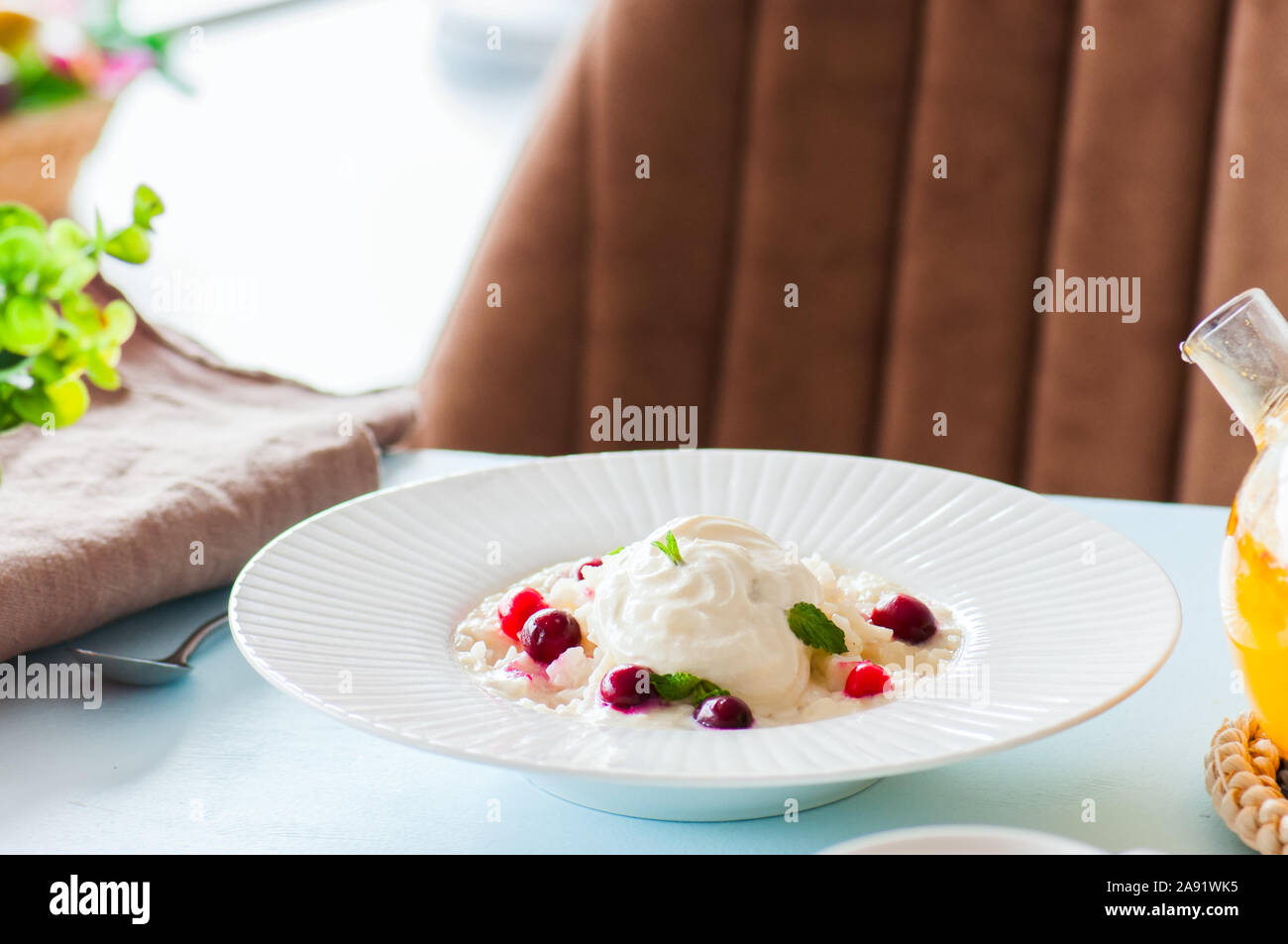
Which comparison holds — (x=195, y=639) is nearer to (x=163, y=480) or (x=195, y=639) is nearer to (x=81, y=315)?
(x=163, y=480)

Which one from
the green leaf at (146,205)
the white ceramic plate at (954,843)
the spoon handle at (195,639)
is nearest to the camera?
the white ceramic plate at (954,843)

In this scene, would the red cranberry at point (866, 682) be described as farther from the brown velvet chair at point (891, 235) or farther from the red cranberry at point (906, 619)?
the brown velvet chair at point (891, 235)

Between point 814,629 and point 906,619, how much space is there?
9 cm

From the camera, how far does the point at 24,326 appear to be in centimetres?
60

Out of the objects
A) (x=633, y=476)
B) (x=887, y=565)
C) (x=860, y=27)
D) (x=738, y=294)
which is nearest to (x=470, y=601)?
(x=633, y=476)

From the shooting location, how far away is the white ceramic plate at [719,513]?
695 mm

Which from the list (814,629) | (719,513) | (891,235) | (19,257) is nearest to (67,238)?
(19,257)

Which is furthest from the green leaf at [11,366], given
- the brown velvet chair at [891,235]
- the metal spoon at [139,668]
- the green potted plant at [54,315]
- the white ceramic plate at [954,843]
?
the brown velvet chair at [891,235]

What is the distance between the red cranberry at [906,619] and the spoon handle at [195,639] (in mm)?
520

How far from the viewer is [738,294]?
6.39ft

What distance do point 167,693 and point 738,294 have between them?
1.20 metres

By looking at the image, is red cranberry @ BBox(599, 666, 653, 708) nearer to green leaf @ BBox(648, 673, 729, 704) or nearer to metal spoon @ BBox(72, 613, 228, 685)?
green leaf @ BBox(648, 673, 729, 704)

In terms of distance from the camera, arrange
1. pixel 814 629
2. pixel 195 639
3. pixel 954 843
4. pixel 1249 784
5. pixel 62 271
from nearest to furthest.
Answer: pixel 954 843 → pixel 62 271 → pixel 1249 784 → pixel 814 629 → pixel 195 639
